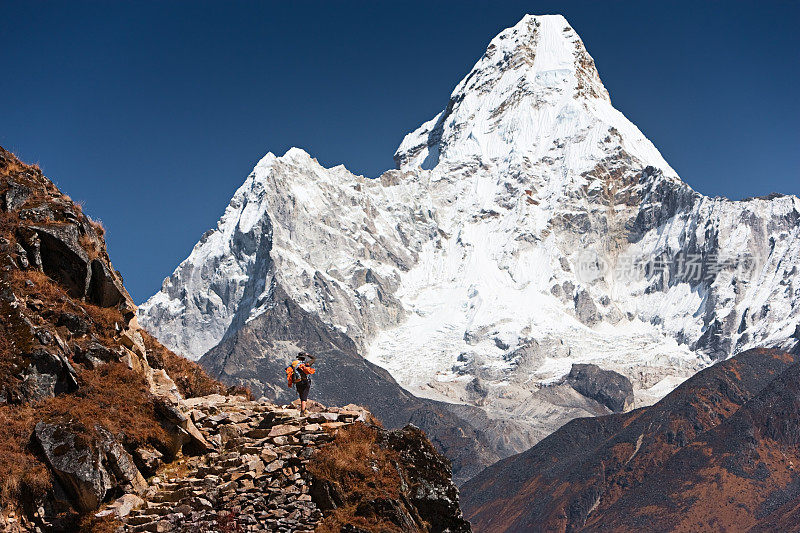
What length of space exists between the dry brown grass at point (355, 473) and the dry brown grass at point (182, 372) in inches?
254

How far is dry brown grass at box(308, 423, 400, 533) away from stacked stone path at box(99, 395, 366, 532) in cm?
35

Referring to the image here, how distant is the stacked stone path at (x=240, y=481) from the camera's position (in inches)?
780

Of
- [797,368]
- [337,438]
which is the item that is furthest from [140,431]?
[797,368]

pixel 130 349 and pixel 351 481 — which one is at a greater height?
pixel 130 349

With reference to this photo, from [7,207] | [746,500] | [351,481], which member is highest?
[7,207]

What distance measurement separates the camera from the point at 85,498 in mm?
19016

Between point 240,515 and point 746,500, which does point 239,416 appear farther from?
point 746,500

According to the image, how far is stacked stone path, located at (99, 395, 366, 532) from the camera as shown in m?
19.8

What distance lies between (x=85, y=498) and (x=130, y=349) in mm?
5715

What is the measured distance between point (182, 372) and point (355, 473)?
8128mm

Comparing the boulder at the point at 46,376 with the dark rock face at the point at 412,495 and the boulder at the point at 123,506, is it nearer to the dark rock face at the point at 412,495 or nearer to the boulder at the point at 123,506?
the boulder at the point at 123,506

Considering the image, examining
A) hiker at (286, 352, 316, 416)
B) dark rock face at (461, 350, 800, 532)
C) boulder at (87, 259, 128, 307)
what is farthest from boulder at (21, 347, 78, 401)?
dark rock face at (461, 350, 800, 532)

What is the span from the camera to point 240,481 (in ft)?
68.9

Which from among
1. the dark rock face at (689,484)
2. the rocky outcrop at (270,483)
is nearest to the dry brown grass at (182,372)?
the rocky outcrop at (270,483)
